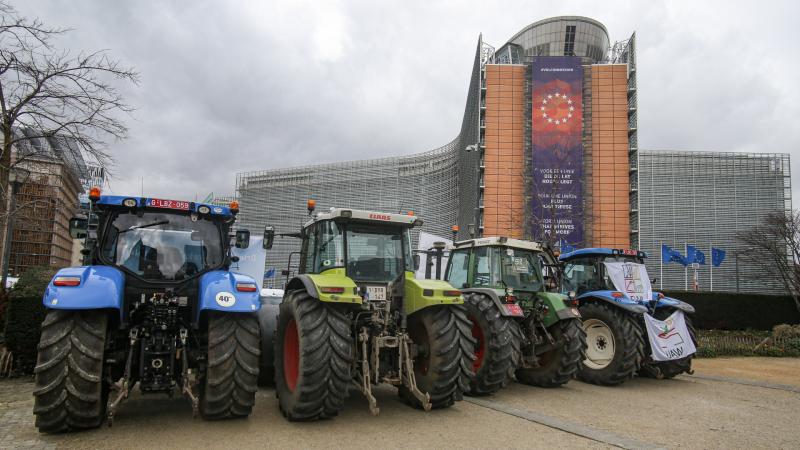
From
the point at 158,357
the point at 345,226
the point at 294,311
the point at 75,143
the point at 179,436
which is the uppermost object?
the point at 75,143

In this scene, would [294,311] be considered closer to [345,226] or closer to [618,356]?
[345,226]

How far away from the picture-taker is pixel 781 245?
89.6 ft

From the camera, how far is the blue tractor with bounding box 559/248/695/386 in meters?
9.07

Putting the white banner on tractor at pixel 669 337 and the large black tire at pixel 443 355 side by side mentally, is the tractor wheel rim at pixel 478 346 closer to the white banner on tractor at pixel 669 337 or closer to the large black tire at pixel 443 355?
the large black tire at pixel 443 355

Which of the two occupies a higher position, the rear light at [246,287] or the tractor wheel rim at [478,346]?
the rear light at [246,287]

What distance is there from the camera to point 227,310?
5.30m

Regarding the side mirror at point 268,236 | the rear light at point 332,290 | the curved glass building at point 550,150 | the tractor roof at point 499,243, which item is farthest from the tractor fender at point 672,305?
the curved glass building at point 550,150

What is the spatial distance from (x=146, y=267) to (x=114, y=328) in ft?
2.51

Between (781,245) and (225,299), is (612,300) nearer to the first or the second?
(225,299)

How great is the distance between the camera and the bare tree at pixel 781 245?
25.0 m

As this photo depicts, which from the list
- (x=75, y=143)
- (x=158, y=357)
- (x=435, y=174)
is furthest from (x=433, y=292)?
(x=435, y=174)

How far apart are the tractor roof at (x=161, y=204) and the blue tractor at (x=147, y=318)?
1cm

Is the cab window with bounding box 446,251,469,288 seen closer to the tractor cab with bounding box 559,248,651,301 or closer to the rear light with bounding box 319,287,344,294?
the tractor cab with bounding box 559,248,651,301

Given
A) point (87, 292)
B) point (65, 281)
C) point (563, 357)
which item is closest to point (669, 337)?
point (563, 357)
